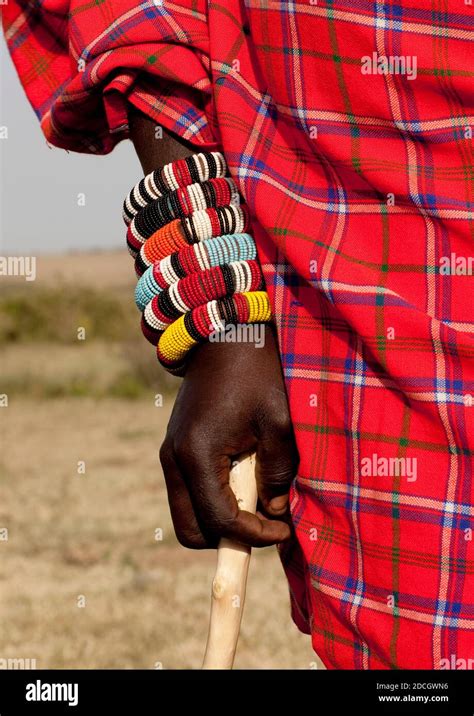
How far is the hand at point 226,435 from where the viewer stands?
4.31ft

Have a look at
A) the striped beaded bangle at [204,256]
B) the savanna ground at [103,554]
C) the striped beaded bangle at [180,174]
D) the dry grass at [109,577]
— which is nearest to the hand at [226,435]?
the striped beaded bangle at [204,256]

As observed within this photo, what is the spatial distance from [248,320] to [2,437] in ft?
27.6

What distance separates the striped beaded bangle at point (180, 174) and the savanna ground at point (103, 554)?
1819 mm

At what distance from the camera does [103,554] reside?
547 cm

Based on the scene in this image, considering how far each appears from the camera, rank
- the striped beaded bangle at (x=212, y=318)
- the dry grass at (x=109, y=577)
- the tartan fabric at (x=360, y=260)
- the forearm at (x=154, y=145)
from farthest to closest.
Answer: the dry grass at (x=109, y=577)
the forearm at (x=154, y=145)
the striped beaded bangle at (x=212, y=318)
the tartan fabric at (x=360, y=260)

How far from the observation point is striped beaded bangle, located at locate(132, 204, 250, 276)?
1.38 m

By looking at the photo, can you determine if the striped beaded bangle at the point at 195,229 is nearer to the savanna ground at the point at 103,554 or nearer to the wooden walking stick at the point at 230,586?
the wooden walking stick at the point at 230,586

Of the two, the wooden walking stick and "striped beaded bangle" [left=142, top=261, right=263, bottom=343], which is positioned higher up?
"striped beaded bangle" [left=142, top=261, right=263, bottom=343]

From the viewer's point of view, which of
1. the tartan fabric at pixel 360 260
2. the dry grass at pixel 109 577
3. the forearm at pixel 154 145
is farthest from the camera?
the dry grass at pixel 109 577

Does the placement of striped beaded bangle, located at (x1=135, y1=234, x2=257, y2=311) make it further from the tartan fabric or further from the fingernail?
Result: the fingernail

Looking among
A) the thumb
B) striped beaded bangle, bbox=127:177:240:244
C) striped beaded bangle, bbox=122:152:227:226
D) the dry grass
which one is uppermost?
striped beaded bangle, bbox=122:152:227:226

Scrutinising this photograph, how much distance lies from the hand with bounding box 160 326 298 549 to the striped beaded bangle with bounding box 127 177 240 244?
7.8 inches

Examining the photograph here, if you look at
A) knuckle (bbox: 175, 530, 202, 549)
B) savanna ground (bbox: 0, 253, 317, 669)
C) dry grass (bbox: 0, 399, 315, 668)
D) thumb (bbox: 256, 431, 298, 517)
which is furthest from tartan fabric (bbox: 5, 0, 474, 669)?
dry grass (bbox: 0, 399, 315, 668)

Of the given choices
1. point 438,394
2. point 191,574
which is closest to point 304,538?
point 438,394
